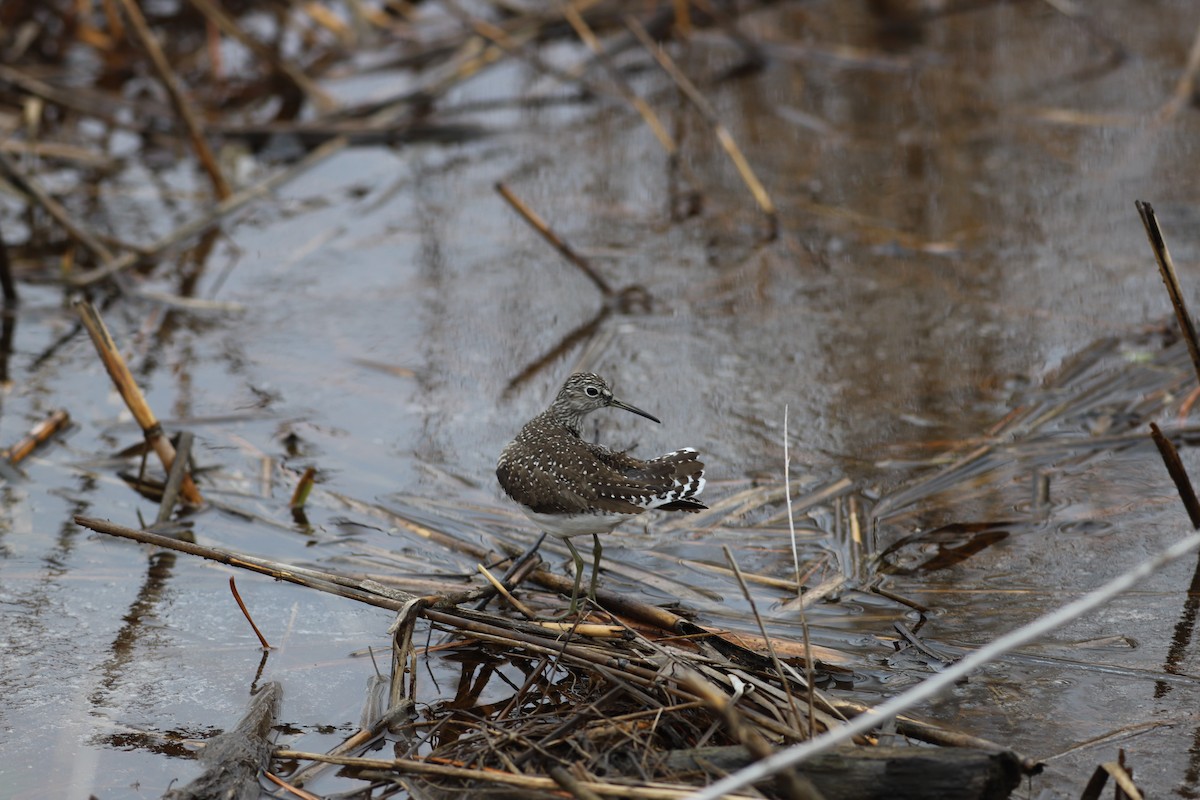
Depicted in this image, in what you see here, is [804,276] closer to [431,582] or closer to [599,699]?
[431,582]

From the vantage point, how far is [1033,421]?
20.5 feet

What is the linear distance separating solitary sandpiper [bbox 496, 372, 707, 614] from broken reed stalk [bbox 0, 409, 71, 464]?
8.00ft

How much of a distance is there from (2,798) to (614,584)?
89.6 inches

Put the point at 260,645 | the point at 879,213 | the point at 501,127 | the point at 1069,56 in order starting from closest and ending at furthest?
the point at 260,645 < the point at 879,213 < the point at 501,127 < the point at 1069,56

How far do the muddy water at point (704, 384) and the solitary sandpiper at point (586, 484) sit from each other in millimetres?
536

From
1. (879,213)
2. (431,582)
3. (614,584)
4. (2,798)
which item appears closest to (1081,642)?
(614,584)

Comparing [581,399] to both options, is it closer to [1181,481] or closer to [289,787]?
[289,787]

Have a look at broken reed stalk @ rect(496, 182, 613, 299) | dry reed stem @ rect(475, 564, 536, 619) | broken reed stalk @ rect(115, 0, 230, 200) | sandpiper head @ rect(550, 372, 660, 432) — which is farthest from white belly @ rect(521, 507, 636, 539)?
broken reed stalk @ rect(115, 0, 230, 200)

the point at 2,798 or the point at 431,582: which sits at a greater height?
the point at 431,582

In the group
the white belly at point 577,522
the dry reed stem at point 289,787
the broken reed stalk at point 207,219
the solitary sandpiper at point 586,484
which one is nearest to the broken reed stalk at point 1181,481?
the solitary sandpiper at point 586,484

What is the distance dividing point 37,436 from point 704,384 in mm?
3220

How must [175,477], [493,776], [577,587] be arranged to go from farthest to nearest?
[175,477], [577,587], [493,776]

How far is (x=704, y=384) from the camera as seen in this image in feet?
22.2

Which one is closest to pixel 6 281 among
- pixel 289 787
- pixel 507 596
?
pixel 507 596
